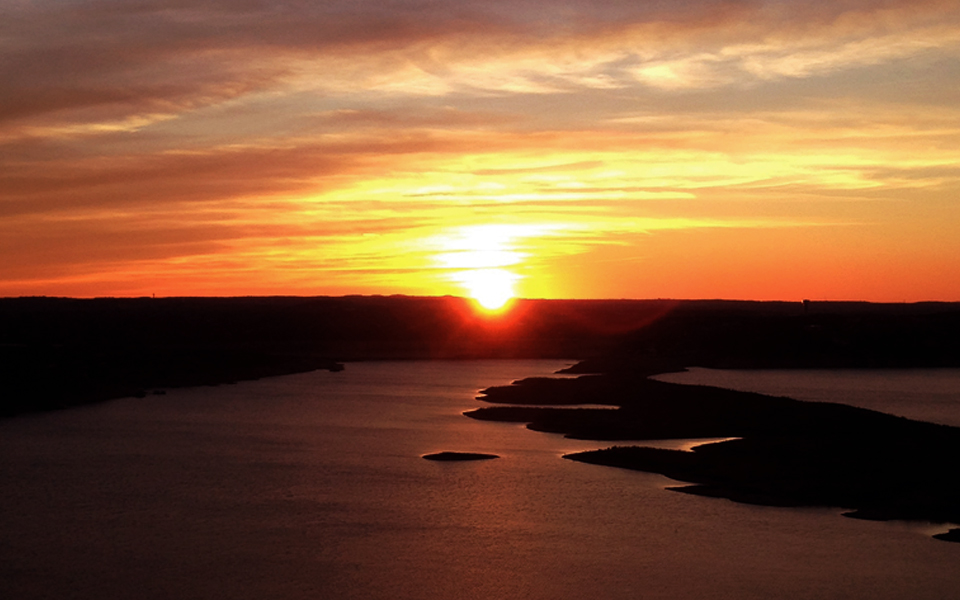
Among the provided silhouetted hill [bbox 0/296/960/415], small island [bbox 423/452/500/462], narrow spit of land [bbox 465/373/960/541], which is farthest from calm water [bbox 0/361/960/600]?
silhouetted hill [bbox 0/296/960/415]

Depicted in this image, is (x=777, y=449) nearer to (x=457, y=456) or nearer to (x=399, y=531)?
(x=457, y=456)

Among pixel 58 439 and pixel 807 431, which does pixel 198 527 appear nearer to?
pixel 58 439

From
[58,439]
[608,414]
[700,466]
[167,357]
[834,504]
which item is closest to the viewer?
[834,504]

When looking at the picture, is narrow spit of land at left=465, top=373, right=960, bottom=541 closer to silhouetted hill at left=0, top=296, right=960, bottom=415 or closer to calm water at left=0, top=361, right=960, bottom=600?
calm water at left=0, top=361, right=960, bottom=600

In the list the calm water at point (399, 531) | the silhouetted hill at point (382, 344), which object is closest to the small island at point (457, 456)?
the calm water at point (399, 531)

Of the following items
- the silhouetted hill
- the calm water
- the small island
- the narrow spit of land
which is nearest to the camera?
the calm water

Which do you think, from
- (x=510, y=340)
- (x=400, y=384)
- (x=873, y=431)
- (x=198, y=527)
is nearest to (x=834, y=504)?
(x=873, y=431)
